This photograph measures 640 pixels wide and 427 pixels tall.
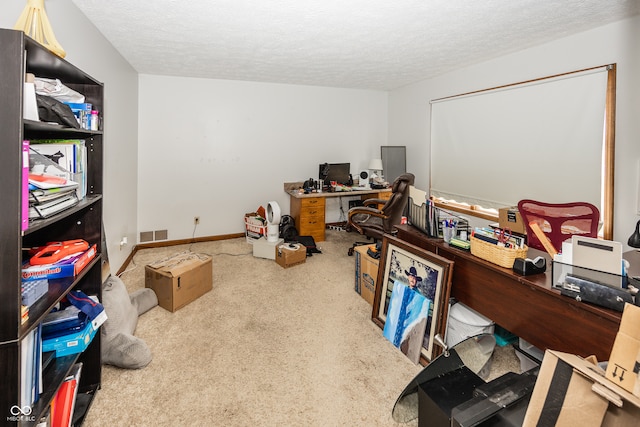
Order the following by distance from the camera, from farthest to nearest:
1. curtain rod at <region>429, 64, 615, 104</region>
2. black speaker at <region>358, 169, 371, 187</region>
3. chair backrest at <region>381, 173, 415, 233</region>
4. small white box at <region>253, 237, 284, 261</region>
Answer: black speaker at <region>358, 169, 371, 187</region>
small white box at <region>253, 237, 284, 261</region>
chair backrest at <region>381, 173, 415, 233</region>
curtain rod at <region>429, 64, 615, 104</region>

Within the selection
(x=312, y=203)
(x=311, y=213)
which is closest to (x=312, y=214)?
(x=311, y=213)

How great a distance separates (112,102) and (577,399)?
157 inches

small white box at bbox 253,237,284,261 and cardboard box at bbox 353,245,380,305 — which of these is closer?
cardboard box at bbox 353,245,380,305

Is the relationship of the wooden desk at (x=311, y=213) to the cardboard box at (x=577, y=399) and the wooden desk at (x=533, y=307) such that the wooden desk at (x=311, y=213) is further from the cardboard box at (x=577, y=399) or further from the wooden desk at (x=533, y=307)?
the cardboard box at (x=577, y=399)

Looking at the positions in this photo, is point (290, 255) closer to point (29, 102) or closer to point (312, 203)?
point (312, 203)

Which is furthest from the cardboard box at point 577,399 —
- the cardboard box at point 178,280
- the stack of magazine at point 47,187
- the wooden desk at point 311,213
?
the wooden desk at point 311,213

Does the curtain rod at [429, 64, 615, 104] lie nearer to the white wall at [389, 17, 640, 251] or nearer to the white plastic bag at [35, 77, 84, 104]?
the white wall at [389, 17, 640, 251]

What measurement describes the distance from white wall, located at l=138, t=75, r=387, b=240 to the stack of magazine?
330 cm

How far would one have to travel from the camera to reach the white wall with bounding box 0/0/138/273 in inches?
83.0

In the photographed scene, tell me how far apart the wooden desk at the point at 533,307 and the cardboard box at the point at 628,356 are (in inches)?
16.3

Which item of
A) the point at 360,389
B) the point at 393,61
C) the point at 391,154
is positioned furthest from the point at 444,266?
the point at 391,154

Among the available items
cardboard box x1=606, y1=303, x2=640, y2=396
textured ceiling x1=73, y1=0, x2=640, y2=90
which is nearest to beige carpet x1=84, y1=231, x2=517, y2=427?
cardboard box x1=606, y1=303, x2=640, y2=396

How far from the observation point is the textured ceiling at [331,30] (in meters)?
2.34

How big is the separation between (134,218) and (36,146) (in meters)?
3.13
